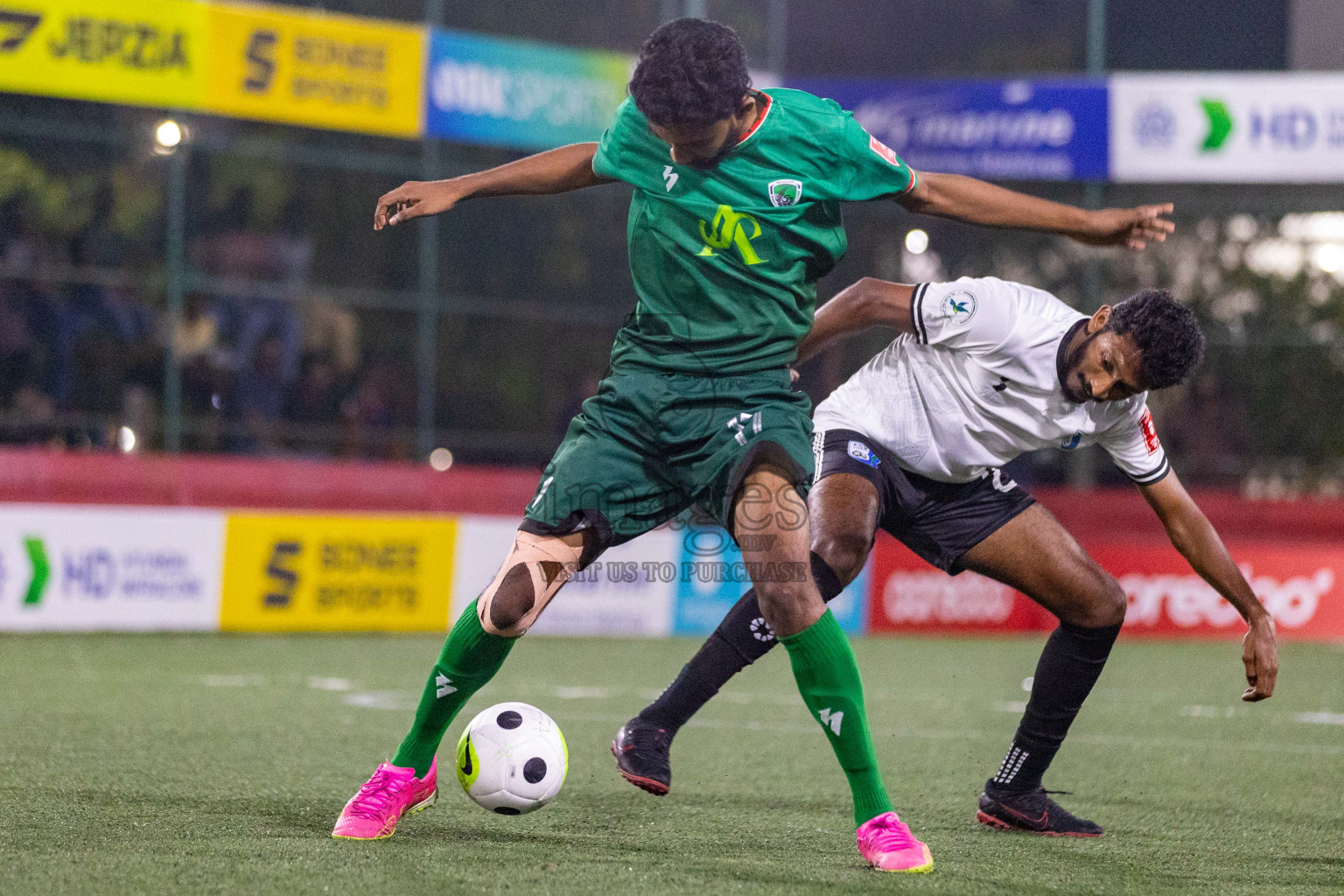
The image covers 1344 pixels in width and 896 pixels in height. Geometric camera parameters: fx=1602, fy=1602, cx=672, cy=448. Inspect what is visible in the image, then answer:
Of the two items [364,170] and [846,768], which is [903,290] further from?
[364,170]

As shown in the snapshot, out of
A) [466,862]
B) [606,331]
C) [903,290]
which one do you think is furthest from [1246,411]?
[466,862]

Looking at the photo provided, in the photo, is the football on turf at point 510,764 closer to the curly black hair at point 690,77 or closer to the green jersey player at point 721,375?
the green jersey player at point 721,375

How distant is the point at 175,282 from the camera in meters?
14.4

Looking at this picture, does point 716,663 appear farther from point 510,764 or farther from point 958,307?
point 958,307

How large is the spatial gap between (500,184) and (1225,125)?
14.1 m

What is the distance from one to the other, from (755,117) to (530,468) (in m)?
11.3

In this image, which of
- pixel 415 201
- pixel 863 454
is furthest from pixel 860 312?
pixel 415 201

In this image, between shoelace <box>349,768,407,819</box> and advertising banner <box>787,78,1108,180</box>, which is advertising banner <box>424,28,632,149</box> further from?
shoelace <box>349,768,407,819</box>

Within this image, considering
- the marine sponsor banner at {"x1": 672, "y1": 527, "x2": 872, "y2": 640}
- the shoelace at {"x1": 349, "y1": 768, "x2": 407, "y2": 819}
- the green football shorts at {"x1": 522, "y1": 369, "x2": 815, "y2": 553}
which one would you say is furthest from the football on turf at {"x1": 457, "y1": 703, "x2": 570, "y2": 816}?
the marine sponsor banner at {"x1": 672, "y1": 527, "x2": 872, "y2": 640}

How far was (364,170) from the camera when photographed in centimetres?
1598

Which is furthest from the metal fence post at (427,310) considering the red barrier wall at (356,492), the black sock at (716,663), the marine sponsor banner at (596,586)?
the black sock at (716,663)

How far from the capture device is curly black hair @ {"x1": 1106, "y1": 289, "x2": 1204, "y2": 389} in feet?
14.2

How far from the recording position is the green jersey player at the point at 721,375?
401 centimetres

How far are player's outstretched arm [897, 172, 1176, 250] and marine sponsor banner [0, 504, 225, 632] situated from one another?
817cm
